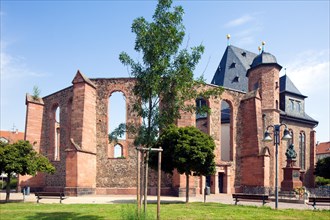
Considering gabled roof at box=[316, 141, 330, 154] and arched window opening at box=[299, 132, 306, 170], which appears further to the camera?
gabled roof at box=[316, 141, 330, 154]

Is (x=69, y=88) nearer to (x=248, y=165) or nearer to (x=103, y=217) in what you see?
(x=248, y=165)

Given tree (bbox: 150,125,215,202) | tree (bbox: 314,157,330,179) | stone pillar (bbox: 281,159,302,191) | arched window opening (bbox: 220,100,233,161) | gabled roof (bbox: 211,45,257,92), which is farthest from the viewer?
gabled roof (bbox: 211,45,257,92)

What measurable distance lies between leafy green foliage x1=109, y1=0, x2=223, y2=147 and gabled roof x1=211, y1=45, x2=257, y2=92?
105ft

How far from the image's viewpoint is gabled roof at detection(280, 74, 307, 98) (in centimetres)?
4366

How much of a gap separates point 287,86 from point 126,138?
24.7m

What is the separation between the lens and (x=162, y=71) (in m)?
11.0

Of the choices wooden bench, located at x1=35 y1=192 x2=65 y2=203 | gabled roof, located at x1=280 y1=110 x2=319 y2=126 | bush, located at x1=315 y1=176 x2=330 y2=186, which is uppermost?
Answer: gabled roof, located at x1=280 y1=110 x2=319 y2=126

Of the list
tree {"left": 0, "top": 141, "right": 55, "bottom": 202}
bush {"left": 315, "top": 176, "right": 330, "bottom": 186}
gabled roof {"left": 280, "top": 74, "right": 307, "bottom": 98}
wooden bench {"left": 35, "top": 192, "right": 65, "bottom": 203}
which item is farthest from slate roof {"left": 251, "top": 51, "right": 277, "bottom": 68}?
wooden bench {"left": 35, "top": 192, "right": 65, "bottom": 203}

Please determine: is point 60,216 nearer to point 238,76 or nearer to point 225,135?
point 225,135

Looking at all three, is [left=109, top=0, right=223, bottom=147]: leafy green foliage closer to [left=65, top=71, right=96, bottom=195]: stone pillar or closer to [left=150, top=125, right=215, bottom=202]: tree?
[left=150, top=125, right=215, bottom=202]: tree

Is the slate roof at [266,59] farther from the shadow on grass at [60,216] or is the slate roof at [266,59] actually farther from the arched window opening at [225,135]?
the shadow on grass at [60,216]

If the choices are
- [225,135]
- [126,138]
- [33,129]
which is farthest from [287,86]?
[33,129]

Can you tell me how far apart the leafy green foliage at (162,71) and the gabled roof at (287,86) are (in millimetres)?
35232

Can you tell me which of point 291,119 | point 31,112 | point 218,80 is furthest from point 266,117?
point 31,112
